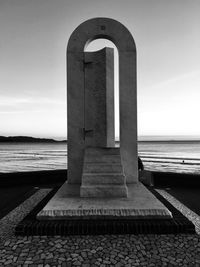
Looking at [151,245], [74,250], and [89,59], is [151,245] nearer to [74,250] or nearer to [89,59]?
[74,250]

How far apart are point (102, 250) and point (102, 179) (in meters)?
1.99

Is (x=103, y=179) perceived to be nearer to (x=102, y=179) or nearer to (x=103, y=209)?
(x=102, y=179)

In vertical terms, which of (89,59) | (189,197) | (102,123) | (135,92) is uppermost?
Result: (89,59)

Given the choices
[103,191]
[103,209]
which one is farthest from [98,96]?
[103,209]

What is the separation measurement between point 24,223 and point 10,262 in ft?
3.08

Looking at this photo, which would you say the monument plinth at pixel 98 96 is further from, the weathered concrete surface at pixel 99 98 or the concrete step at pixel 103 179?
the concrete step at pixel 103 179

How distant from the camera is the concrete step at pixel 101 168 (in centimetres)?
548

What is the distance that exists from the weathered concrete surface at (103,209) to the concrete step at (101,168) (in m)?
0.80

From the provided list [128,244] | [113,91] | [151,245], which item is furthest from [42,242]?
[113,91]

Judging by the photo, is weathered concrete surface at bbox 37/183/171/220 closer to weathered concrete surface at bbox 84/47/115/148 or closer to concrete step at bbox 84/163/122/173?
concrete step at bbox 84/163/122/173

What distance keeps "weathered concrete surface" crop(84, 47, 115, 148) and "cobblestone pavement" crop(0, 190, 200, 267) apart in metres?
3.34

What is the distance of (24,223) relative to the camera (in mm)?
4059

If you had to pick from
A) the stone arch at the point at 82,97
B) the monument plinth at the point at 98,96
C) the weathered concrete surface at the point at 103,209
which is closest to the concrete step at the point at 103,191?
the weathered concrete surface at the point at 103,209

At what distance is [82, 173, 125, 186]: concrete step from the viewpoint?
17.3 ft
